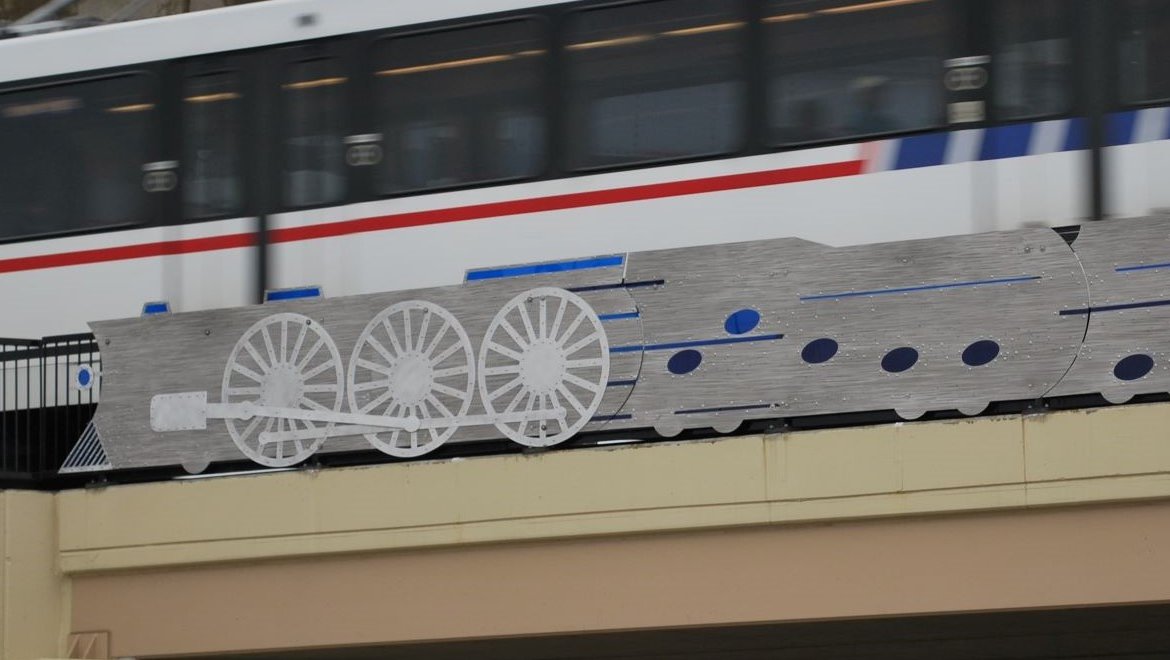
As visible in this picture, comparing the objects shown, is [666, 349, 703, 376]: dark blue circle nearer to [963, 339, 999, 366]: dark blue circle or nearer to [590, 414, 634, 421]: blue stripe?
Answer: [590, 414, 634, 421]: blue stripe

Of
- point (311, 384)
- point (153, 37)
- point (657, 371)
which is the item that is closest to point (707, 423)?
point (657, 371)

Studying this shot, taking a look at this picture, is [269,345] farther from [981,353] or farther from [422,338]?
[981,353]

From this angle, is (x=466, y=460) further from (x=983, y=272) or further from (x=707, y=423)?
(x=983, y=272)

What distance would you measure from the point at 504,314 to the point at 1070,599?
3.96 m

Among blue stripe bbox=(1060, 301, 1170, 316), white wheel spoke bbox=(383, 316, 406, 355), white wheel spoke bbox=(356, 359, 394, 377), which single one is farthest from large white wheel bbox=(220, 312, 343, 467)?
blue stripe bbox=(1060, 301, 1170, 316)

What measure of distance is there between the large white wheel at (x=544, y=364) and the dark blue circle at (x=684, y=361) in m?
0.43

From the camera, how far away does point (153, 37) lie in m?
14.7

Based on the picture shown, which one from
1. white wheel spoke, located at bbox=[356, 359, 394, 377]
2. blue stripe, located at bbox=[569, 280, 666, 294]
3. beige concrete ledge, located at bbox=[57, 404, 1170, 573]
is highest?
blue stripe, located at bbox=[569, 280, 666, 294]

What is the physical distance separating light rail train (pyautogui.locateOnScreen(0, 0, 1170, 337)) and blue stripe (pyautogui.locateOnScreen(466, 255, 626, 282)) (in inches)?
23.5

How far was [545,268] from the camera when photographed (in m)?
12.5

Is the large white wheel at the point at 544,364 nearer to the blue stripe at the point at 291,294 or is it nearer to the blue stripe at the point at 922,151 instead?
the blue stripe at the point at 291,294

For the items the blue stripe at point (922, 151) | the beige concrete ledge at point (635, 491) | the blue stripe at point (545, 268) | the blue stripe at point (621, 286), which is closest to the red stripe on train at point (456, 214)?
the blue stripe at point (922, 151)

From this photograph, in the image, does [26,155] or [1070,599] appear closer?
[1070,599]

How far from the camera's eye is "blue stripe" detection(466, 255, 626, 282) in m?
12.0
